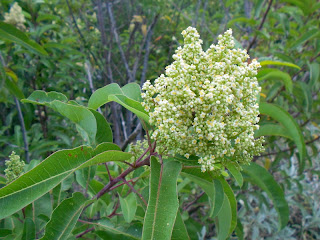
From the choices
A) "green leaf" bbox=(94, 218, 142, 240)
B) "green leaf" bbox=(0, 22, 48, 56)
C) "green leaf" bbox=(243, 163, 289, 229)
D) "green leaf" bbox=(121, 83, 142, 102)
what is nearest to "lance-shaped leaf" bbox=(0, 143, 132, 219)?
"green leaf" bbox=(121, 83, 142, 102)

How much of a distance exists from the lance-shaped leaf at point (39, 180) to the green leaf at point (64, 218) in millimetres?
162

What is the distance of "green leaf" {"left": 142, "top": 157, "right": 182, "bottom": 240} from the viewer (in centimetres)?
78

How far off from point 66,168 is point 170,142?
324mm

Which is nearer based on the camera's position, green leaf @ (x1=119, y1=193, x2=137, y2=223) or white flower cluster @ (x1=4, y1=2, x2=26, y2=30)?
green leaf @ (x1=119, y1=193, x2=137, y2=223)

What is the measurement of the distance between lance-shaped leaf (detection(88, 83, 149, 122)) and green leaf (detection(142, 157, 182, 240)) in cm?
17

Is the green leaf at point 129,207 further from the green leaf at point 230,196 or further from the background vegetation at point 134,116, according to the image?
the green leaf at point 230,196

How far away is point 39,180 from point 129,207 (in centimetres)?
45

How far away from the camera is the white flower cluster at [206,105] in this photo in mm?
836

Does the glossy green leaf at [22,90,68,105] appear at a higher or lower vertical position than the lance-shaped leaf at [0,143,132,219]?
higher

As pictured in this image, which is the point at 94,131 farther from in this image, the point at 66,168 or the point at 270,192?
the point at 270,192

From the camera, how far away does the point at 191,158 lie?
3.10 ft

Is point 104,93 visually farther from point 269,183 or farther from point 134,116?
point 134,116

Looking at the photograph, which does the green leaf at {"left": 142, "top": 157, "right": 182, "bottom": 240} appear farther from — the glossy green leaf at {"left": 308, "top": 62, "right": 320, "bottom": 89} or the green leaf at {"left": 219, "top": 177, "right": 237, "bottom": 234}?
the glossy green leaf at {"left": 308, "top": 62, "right": 320, "bottom": 89}

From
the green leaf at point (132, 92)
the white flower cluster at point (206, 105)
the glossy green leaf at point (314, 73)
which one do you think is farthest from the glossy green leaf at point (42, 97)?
the glossy green leaf at point (314, 73)
